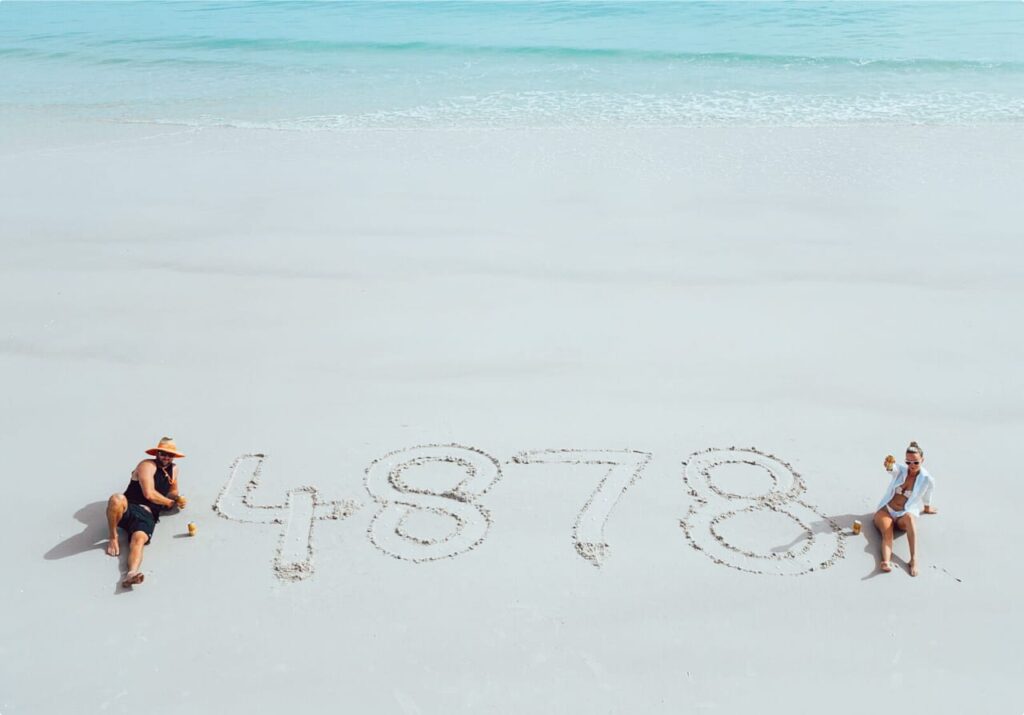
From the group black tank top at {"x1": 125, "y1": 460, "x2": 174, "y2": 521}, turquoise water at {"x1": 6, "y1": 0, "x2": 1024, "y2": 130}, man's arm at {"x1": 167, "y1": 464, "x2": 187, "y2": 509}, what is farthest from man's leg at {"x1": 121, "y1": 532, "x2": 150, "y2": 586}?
turquoise water at {"x1": 6, "y1": 0, "x2": 1024, "y2": 130}

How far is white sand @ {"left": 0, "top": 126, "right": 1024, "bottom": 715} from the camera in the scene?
4.69 meters

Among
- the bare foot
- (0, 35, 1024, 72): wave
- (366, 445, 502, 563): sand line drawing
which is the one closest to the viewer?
the bare foot

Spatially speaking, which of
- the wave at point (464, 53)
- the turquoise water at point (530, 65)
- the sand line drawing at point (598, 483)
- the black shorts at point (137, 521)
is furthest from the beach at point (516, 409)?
the wave at point (464, 53)

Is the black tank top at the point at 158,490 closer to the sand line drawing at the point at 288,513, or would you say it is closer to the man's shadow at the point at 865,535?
the sand line drawing at the point at 288,513

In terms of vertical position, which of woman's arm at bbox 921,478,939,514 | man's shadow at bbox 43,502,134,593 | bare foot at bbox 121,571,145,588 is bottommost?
bare foot at bbox 121,571,145,588

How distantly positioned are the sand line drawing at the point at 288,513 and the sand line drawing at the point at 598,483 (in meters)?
1.32

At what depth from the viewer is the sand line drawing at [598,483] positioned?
215 inches

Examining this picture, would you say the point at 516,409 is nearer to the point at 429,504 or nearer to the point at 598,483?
the point at 598,483

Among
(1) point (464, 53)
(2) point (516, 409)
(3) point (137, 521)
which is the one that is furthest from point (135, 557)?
(1) point (464, 53)

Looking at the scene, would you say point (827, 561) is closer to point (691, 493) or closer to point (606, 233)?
point (691, 493)

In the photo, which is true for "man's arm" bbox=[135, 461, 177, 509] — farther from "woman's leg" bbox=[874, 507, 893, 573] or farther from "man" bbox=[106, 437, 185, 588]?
"woman's leg" bbox=[874, 507, 893, 573]

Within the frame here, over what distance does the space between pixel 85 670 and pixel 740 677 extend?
10.9 feet

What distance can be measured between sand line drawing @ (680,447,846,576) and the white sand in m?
0.03

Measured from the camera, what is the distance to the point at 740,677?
458 centimetres
